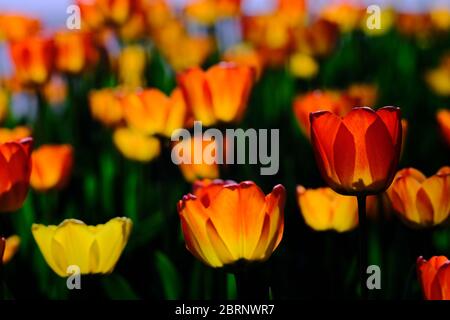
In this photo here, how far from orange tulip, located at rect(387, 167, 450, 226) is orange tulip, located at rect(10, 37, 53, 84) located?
2.77ft

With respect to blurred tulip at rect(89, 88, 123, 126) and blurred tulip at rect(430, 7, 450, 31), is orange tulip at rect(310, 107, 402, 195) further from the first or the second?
blurred tulip at rect(430, 7, 450, 31)

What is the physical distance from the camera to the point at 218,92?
4.04 feet

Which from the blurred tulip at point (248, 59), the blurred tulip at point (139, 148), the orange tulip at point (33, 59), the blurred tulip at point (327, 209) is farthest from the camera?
the blurred tulip at point (248, 59)

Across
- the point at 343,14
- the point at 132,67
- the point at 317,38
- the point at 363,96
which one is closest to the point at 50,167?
the point at 363,96

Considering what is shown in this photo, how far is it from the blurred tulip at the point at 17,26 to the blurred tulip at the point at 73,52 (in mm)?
179

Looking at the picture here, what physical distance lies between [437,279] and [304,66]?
131cm

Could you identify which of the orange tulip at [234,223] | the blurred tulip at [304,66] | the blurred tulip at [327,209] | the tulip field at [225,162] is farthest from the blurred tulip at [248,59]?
the orange tulip at [234,223]

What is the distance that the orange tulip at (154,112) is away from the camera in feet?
4.21

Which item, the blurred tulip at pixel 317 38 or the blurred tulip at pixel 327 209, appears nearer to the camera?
the blurred tulip at pixel 327 209

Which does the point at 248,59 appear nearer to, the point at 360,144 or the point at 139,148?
the point at 139,148

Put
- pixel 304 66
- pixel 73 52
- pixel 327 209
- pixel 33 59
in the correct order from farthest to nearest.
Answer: pixel 304 66, pixel 73 52, pixel 33 59, pixel 327 209

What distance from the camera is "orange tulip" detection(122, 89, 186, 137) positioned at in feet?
4.21

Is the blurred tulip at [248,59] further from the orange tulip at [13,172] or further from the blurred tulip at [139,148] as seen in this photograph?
the orange tulip at [13,172]

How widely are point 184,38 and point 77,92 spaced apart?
0.32m
